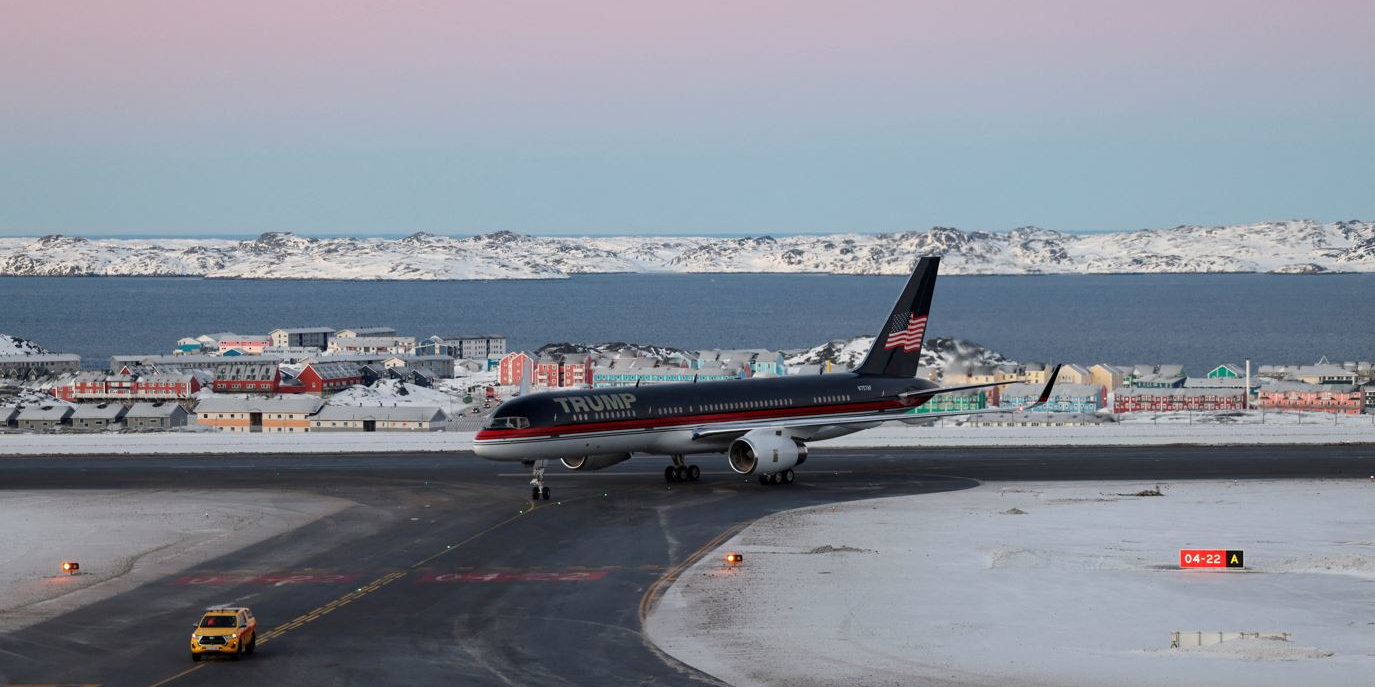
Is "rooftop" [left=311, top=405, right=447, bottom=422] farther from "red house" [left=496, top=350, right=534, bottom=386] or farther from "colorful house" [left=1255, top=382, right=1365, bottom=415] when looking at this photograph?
"colorful house" [left=1255, top=382, right=1365, bottom=415]

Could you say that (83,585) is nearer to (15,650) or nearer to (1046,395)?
(15,650)

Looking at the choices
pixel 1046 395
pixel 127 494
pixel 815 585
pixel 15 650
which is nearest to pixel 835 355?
pixel 1046 395

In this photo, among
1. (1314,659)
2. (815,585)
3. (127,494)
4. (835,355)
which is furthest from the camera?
(835,355)

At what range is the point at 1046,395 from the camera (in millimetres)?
68062

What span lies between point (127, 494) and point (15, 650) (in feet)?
103

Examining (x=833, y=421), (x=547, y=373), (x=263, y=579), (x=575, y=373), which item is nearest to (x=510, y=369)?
(x=547, y=373)

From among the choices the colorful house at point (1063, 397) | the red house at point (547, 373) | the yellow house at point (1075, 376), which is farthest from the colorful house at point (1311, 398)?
the red house at point (547, 373)

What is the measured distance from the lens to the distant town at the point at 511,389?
120 metres

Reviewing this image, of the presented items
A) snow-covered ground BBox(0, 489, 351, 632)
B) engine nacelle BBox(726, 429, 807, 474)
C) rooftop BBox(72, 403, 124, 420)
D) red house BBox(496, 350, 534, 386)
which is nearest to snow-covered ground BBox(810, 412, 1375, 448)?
engine nacelle BBox(726, 429, 807, 474)

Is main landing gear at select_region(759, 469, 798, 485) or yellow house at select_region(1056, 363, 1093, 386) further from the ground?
yellow house at select_region(1056, 363, 1093, 386)

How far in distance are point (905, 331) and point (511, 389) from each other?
299ft

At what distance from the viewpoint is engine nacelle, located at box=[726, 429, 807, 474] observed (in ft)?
212

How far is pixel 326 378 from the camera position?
17000 cm

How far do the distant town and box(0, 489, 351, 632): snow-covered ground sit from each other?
50998 mm
